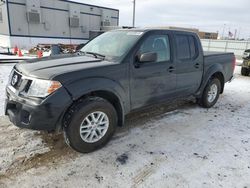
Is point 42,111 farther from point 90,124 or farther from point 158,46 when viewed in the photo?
point 158,46

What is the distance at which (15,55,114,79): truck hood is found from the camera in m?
2.79

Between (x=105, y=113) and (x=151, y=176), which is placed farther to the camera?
(x=105, y=113)

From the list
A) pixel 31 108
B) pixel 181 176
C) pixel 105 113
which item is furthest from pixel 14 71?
pixel 181 176

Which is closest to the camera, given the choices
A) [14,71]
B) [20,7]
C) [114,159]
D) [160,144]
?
[114,159]

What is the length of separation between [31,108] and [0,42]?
1258 inches

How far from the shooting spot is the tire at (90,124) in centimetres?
288

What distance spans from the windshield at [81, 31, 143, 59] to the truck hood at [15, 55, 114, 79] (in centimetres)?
29

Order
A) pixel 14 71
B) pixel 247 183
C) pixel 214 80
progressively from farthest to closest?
1. pixel 214 80
2. pixel 14 71
3. pixel 247 183

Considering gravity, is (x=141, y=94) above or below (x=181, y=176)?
above

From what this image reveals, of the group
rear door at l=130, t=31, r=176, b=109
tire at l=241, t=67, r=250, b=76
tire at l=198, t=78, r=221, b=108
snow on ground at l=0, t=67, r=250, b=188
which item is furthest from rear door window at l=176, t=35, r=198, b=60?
tire at l=241, t=67, r=250, b=76

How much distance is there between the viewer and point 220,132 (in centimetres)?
402

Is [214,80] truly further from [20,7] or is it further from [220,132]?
[20,7]

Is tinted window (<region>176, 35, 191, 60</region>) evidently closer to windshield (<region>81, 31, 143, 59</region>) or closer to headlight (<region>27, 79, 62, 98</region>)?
windshield (<region>81, 31, 143, 59</region>)

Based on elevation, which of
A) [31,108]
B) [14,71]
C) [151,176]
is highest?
[14,71]
